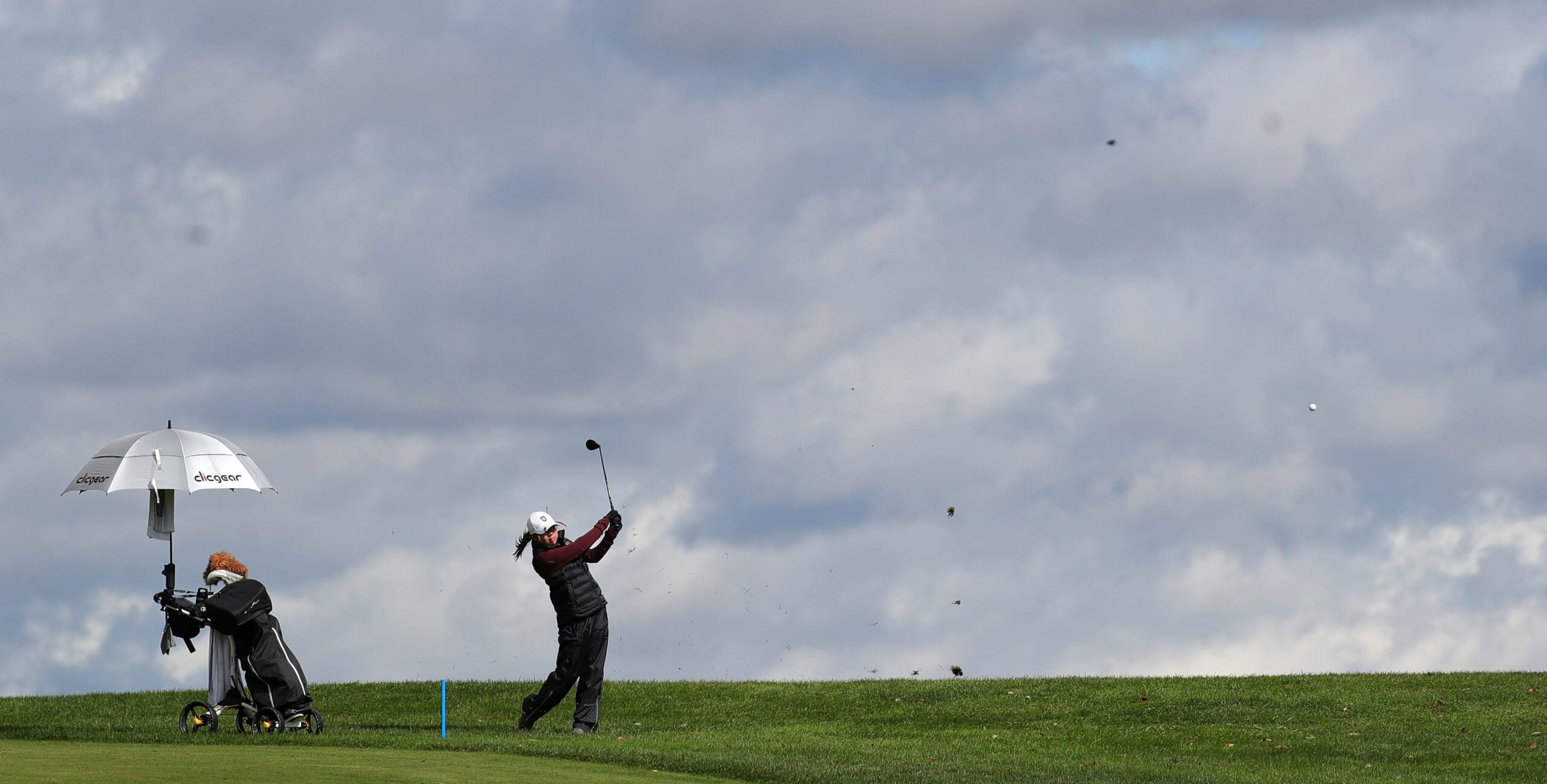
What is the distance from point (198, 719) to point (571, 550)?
4313 millimetres

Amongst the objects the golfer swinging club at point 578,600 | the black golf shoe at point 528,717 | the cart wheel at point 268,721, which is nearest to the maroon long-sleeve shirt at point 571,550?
the golfer swinging club at point 578,600

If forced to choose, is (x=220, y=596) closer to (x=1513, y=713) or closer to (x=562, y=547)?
(x=562, y=547)

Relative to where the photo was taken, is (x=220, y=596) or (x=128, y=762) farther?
(x=220, y=596)

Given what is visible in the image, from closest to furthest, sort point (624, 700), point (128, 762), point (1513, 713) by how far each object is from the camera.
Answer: point (128, 762) < point (1513, 713) < point (624, 700)

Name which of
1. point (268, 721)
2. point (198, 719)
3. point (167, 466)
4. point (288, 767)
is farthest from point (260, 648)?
point (288, 767)

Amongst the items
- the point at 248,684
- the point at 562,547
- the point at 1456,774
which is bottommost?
the point at 1456,774

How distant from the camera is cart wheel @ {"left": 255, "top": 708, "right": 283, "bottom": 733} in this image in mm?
18016

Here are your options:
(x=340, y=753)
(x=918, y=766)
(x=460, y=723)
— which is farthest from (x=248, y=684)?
(x=918, y=766)

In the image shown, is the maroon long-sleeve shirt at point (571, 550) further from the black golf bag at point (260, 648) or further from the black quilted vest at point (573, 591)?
the black golf bag at point (260, 648)

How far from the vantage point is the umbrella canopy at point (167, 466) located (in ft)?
62.2

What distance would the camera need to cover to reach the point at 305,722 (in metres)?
18.2

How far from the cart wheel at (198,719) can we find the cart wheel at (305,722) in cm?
76

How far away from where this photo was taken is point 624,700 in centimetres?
2461

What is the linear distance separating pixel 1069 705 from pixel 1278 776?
210 inches
